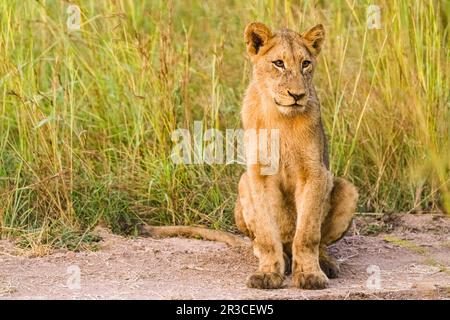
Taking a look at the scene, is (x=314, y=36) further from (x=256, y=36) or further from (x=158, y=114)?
(x=158, y=114)

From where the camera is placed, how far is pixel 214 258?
6.41m

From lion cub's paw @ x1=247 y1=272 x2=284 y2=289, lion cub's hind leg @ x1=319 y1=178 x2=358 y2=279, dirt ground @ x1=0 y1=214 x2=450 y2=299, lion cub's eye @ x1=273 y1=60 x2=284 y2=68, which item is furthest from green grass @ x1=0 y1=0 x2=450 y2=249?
lion cub's eye @ x1=273 y1=60 x2=284 y2=68

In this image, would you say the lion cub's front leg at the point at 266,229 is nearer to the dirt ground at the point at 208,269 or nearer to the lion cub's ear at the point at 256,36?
the dirt ground at the point at 208,269

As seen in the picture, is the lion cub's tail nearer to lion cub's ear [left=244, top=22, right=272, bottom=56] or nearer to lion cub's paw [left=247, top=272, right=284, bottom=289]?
lion cub's paw [left=247, top=272, right=284, bottom=289]

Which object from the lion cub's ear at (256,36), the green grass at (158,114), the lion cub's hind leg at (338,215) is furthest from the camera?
the green grass at (158,114)

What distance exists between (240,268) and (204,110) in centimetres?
171

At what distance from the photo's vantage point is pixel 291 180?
6.00 m

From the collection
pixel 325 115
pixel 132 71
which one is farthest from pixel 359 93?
pixel 132 71

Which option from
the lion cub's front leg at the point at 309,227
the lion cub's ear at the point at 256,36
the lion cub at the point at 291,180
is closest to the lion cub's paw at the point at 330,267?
the lion cub at the point at 291,180

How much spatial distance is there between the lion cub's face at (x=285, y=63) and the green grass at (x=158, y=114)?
47.6 inches

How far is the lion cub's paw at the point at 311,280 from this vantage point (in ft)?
18.6
